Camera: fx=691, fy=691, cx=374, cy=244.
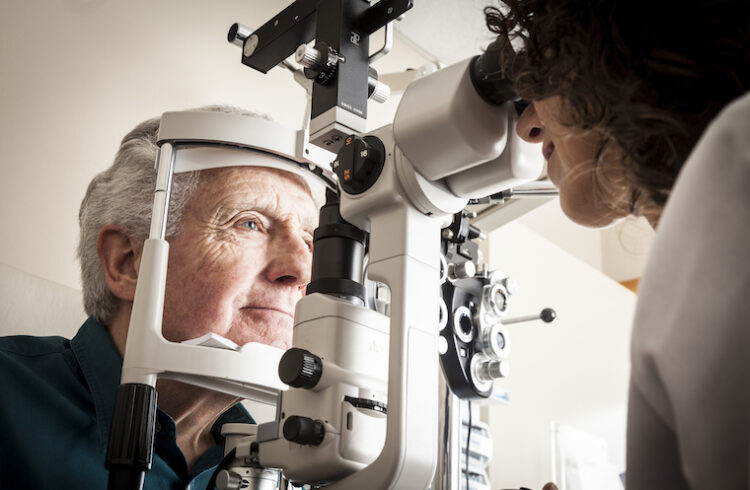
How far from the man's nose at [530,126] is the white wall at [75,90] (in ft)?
3.44

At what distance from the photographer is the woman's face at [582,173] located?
1.95 feet

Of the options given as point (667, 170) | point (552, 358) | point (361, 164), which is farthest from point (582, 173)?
point (552, 358)

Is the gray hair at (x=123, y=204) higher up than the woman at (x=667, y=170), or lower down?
higher up

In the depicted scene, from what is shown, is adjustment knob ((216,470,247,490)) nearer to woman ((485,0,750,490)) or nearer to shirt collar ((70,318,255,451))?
shirt collar ((70,318,255,451))

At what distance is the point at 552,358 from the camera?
264cm

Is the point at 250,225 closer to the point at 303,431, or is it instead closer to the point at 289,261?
the point at 289,261

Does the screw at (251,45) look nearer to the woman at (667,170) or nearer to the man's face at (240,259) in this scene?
the man's face at (240,259)

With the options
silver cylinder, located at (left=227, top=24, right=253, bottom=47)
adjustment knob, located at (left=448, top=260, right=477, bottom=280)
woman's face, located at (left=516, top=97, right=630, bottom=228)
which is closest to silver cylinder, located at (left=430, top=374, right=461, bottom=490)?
adjustment knob, located at (left=448, top=260, right=477, bottom=280)

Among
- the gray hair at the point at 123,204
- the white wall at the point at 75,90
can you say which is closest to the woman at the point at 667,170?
the gray hair at the point at 123,204

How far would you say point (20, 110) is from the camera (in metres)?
1.39

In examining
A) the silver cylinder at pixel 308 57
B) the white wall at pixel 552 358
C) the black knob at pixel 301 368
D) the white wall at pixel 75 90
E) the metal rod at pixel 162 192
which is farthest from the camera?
the white wall at pixel 552 358

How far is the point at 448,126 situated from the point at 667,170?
0.88ft

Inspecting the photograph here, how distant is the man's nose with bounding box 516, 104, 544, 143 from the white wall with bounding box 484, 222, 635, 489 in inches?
62.9

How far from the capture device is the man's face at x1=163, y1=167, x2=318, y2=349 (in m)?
1.12
